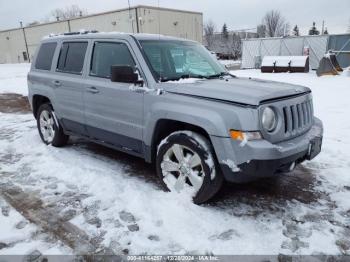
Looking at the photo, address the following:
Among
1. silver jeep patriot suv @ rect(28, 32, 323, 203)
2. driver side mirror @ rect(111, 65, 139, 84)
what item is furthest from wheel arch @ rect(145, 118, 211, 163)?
driver side mirror @ rect(111, 65, 139, 84)

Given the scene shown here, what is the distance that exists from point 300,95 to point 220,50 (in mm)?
56096

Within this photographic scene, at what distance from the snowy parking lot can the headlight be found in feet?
3.24

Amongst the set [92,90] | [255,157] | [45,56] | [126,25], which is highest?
[126,25]

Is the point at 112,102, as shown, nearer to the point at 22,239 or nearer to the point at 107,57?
the point at 107,57

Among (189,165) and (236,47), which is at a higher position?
(236,47)

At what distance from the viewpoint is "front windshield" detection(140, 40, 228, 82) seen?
4.11 meters

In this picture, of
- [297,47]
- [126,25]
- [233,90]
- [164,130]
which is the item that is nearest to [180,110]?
[164,130]

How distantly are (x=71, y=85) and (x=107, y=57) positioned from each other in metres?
0.87

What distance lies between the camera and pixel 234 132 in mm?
3160

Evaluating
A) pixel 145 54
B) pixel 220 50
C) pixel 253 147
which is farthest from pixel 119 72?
pixel 220 50

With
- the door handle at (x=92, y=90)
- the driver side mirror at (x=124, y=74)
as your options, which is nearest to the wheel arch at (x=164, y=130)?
the driver side mirror at (x=124, y=74)

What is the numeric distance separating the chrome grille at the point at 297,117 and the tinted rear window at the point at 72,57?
3.08 meters

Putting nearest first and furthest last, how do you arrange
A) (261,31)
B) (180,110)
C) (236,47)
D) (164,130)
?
(180,110) < (164,130) < (236,47) < (261,31)

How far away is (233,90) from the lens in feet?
11.4
